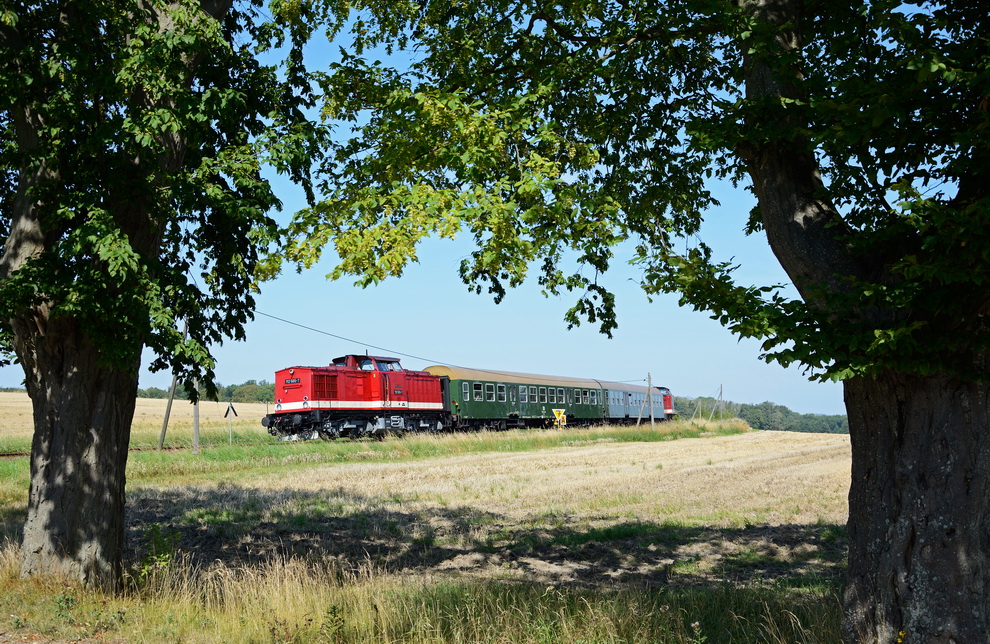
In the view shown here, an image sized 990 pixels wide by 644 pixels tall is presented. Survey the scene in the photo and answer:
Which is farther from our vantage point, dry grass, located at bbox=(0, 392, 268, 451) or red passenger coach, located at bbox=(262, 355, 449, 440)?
dry grass, located at bbox=(0, 392, 268, 451)

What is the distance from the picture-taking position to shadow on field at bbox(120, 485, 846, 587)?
8867 mm

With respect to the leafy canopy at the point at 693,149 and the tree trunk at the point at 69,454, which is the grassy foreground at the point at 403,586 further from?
the leafy canopy at the point at 693,149

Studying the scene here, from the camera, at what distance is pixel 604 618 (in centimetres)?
579

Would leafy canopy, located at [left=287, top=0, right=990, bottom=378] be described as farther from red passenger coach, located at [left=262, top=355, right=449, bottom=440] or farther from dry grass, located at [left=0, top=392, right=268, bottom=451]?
red passenger coach, located at [left=262, top=355, right=449, bottom=440]

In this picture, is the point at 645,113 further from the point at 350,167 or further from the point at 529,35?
the point at 350,167

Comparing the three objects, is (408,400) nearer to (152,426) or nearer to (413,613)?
(152,426)

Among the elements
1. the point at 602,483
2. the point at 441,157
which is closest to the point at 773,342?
the point at 441,157

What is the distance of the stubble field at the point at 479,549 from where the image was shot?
6.14 metres

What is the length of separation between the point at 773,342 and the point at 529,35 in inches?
212

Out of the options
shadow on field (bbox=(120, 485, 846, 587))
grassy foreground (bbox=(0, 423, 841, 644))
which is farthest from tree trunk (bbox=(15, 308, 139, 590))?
shadow on field (bbox=(120, 485, 846, 587))

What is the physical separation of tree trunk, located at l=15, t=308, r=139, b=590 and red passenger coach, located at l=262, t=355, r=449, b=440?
22.3 m

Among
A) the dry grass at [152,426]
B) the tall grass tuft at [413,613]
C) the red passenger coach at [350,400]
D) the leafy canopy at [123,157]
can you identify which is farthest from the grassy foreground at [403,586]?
the red passenger coach at [350,400]

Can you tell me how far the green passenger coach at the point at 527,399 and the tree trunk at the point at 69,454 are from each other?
2811cm

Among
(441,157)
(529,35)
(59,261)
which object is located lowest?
(59,261)
